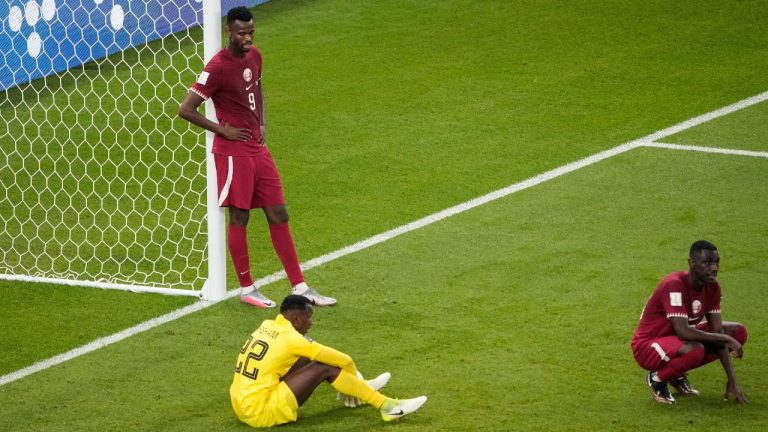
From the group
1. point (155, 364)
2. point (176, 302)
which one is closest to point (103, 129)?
point (176, 302)

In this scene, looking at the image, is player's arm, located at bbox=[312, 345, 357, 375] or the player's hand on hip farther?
the player's hand on hip

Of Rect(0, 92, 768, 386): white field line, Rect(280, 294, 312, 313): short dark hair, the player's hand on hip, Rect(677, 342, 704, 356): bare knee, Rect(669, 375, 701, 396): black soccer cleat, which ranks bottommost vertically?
Rect(0, 92, 768, 386): white field line

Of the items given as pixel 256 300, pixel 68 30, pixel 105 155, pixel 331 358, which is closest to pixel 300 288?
pixel 256 300

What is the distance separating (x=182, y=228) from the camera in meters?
11.0

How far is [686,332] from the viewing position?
290 inches

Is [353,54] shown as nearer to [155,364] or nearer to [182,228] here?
[182,228]

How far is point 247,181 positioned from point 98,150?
414 cm

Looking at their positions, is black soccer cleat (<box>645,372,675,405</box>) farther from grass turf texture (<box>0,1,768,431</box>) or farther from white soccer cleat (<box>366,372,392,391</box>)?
white soccer cleat (<box>366,372,392,391</box>)

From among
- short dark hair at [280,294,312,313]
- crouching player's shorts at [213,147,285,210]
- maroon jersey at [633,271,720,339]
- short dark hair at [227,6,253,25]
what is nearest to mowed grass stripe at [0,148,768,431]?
maroon jersey at [633,271,720,339]

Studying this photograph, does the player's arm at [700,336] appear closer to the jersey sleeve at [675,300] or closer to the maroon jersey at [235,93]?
the jersey sleeve at [675,300]

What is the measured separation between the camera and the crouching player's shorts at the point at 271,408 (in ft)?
23.8

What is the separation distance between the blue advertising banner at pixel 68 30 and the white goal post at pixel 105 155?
0.01 m

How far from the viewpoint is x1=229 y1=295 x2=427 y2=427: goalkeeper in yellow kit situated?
725cm

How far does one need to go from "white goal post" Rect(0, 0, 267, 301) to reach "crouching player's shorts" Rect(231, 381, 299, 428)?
229cm
